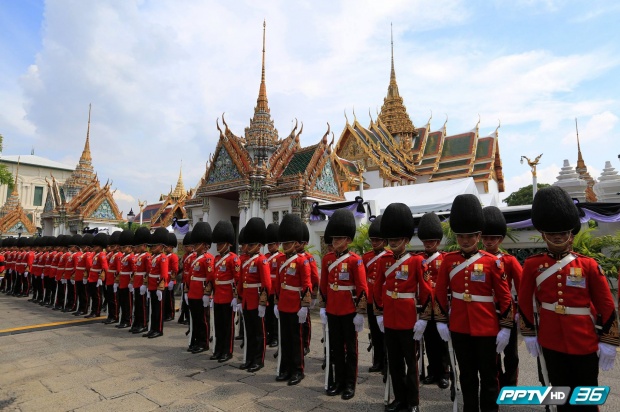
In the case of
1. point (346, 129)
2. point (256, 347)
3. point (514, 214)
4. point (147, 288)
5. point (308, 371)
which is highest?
point (346, 129)

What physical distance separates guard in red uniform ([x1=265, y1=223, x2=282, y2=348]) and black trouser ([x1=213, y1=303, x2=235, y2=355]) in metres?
0.72

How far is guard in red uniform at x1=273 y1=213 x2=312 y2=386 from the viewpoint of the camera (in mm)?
5043

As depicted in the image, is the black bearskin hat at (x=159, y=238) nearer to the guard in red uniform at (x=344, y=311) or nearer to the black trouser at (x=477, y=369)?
the guard in red uniform at (x=344, y=311)

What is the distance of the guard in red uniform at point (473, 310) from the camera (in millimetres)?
3404

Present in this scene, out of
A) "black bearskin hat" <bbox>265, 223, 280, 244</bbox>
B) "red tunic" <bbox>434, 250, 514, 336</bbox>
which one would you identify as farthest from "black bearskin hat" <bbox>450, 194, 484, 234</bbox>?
"black bearskin hat" <bbox>265, 223, 280, 244</bbox>

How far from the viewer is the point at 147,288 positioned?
7.81 m

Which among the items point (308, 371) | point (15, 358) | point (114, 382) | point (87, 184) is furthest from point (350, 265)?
point (87, 184)

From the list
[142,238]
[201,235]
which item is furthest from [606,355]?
[142,238]

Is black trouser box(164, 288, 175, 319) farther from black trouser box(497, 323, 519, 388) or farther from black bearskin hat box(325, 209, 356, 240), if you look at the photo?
black trouser box(497, 323, 519, 388)

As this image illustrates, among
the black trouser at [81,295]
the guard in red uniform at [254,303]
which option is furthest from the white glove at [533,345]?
the black trouser at [81,295]

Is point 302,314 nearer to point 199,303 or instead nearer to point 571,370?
point 199,303

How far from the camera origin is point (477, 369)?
3.51 metres

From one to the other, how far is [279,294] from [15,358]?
15.6 ft

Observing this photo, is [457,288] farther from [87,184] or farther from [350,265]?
[87,184]
